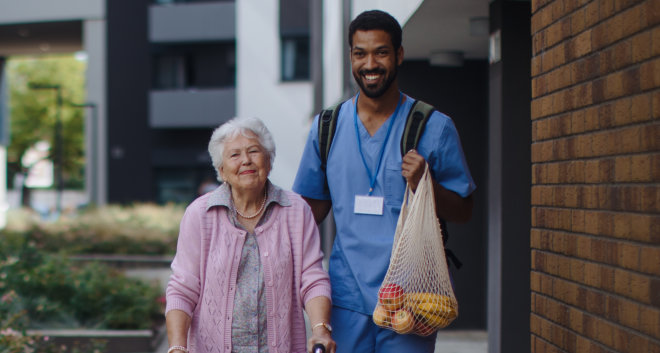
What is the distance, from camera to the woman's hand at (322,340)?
295 cm

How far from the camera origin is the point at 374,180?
3148 millimetres

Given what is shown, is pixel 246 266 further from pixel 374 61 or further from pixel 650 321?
pixel 650 321

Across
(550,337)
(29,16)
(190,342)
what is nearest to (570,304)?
(550,337)

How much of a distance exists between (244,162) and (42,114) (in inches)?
2316

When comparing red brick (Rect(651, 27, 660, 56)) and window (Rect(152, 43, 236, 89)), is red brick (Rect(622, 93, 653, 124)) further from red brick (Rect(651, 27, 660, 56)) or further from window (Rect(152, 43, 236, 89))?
window (Rect(152, 43, 236, 89))

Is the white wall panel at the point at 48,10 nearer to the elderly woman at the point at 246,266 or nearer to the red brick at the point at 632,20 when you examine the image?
the elderly woman at the point at 246,266

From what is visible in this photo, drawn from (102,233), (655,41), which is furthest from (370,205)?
(102,233)

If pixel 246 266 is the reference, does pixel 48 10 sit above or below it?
above

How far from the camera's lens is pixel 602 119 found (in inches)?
109

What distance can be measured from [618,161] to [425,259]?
0.82 metres

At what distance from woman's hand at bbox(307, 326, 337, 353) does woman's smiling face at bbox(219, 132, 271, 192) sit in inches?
24.6

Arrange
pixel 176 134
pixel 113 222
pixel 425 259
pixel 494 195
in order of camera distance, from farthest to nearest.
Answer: pixel 176 134, pixel 113 222, pixel 494 195, pixel 425 259

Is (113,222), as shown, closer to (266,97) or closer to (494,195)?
(266,97)

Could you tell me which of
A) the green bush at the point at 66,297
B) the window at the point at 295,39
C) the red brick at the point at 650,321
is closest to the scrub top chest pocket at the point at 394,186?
the red brick at the point at 650,321
